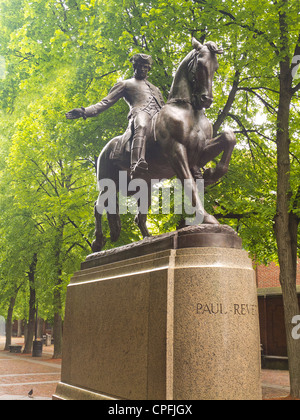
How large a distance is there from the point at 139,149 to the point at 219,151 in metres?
1.14

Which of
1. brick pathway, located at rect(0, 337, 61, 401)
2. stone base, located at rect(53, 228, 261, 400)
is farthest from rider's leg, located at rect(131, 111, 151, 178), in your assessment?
brick pathway, located at rect(0, 337, 61, 401)

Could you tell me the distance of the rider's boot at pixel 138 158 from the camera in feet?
20.9

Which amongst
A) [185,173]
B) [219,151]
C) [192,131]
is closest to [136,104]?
[192,131]

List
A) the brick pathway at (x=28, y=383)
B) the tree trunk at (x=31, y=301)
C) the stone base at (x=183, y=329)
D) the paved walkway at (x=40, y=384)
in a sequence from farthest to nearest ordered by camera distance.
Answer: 1. the tree trunk at (x=31, y=301)
2. the paved walkway at (x=40, y=384)
3. the brick pathway at (x=28, y=383)
4. the stone base at (x=183, y=329)

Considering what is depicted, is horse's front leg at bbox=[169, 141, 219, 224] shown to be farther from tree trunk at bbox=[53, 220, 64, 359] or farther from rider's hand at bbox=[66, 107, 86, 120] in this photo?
tree trunk at bbox=[53, 220, 64, 359]

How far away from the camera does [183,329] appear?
4.70 m

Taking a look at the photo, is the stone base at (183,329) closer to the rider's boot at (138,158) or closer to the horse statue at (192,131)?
the horse statue at (192,131)

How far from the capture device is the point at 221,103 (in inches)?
635

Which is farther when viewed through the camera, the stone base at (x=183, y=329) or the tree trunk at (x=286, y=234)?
the tree trunk at (x=286, y=234)

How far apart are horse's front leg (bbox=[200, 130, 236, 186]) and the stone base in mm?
1331

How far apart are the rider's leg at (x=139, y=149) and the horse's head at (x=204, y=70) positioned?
3.22 feet

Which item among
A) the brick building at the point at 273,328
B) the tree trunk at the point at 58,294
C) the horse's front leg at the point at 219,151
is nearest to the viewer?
the horse's front leg at the point at 219,151

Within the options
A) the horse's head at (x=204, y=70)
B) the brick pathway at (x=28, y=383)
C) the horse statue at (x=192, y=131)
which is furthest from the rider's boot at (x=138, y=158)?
the brick pathway at (x=28, y=383)
